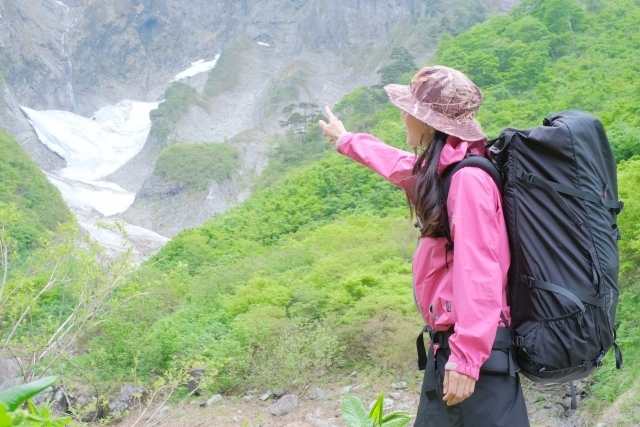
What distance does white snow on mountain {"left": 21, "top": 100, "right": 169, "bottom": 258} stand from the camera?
1388 inches

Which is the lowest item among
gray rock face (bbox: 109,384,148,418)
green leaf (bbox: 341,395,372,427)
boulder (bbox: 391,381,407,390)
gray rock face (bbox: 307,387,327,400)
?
gray rock face (bbox: 109,384,148,418)

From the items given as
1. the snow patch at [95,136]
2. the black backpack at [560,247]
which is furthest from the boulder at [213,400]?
the snow patch at [95,136]

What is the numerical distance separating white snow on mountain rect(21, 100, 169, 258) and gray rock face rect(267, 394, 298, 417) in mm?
25068

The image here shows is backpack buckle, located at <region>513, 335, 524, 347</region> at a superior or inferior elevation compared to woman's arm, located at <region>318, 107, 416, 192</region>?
inferior

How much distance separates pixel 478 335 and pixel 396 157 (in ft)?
1.66

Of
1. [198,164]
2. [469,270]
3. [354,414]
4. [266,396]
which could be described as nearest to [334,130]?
[469,270]

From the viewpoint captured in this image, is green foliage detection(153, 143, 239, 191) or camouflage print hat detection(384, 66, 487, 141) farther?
green foliage detection(153, 143, 239, 191)

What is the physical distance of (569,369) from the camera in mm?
1276

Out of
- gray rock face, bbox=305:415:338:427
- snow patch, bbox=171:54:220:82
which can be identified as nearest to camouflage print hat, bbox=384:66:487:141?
gray rock face, bbox=305:415:338:427

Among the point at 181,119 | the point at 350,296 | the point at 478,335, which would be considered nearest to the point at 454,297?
the point at 478,335

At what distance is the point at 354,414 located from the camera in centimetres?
98

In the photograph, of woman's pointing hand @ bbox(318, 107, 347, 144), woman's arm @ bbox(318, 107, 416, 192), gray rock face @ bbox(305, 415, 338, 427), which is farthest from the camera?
gray rock face @ bbox(305, 415, 338, 427)

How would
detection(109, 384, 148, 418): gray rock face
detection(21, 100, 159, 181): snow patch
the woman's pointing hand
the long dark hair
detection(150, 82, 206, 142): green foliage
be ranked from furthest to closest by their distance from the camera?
detection(21, 100, 159, 181): snow patch → detection(150, 82, 206, 142): green foliage → detection(109, 384, 148, 418): gray rock face → the woman's pointing hand → the long dark hair

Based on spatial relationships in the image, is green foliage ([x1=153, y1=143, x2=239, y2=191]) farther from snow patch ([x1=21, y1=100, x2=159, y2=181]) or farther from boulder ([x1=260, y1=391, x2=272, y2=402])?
boulder ([x1=260, y1=391, x2=272, y2=402])
